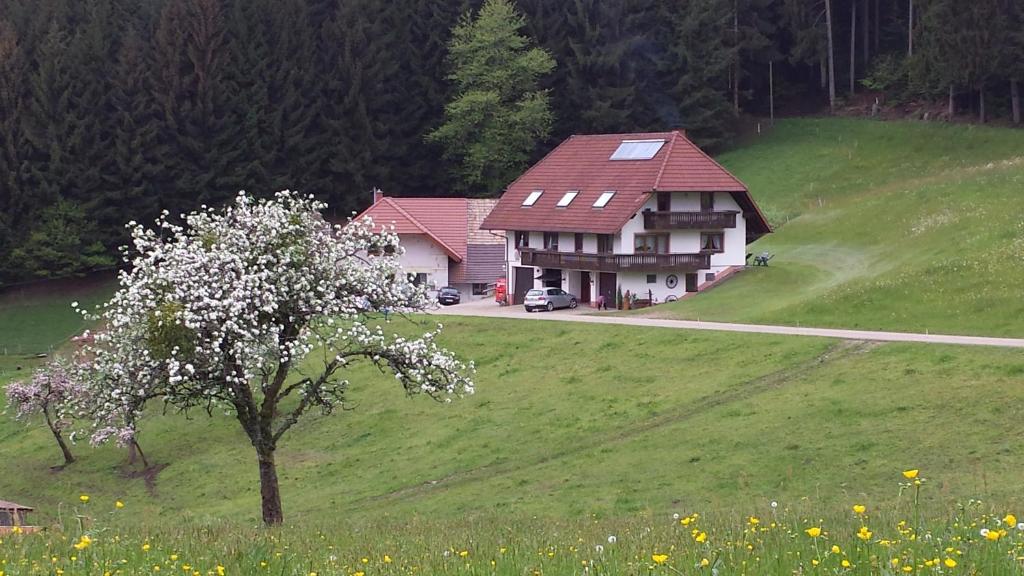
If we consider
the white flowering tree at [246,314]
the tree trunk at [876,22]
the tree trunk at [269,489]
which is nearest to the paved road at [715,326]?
the white flowering tree at [246,314]

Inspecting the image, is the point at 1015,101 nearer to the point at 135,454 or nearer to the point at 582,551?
the point at 135,454

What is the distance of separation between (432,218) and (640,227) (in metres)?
19.0

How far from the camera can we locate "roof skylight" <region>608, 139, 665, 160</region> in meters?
74.4

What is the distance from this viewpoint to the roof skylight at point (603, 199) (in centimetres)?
7181

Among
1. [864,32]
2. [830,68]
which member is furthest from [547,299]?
[864,32]

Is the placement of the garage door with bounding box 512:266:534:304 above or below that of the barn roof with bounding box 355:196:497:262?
below

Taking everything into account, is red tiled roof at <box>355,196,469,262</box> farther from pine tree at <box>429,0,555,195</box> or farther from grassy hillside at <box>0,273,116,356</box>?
grassy hillside at <box>0,273,116,356</box>

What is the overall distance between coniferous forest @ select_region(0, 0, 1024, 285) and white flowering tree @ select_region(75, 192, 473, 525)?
5717 centimetres

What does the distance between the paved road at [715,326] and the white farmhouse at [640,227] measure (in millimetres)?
3310

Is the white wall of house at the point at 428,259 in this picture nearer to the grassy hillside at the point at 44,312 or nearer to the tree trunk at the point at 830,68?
the grassy hillside at the point at 44,312

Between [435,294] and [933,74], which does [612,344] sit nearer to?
[435,294]

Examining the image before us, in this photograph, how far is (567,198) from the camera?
7538 centimetres

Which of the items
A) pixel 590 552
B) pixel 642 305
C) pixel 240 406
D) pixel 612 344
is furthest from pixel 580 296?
pixel 590 552

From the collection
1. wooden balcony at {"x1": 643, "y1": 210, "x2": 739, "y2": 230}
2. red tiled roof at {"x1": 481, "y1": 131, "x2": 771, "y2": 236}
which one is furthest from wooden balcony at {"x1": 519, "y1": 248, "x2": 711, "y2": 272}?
wooden balcony at {"x1": 643, "y1": 210, "x2": 739, "y2": 230}
